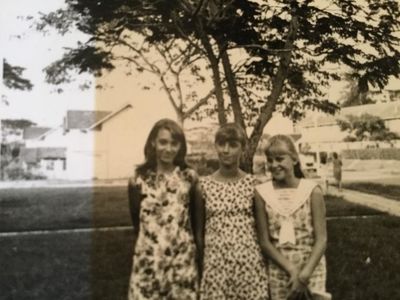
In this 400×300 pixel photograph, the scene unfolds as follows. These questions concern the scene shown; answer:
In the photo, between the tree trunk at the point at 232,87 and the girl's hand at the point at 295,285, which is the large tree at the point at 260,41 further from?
the girl's hand at the point at 295,285

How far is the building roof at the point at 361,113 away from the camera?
6.25ft

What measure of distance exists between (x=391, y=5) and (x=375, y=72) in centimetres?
27

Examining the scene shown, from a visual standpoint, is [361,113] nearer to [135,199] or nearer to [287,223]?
[287,223]

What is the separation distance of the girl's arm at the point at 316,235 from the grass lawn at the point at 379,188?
91 cm

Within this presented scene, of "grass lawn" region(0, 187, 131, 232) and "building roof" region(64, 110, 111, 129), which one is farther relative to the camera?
"grass lawn" region(0, 187, 131, 232)

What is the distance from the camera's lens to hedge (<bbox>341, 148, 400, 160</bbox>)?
197 centimetres

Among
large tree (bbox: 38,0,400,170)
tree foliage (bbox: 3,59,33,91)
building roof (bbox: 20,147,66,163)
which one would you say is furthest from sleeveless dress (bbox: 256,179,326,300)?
tree foliage (bbox: 3,59,33,91)

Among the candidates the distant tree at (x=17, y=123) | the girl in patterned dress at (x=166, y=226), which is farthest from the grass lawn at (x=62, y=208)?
the girl in patterned dress at (x=166, y=226)

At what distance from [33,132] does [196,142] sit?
544 millimetres

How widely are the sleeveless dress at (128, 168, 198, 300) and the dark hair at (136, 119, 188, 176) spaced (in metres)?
0.05

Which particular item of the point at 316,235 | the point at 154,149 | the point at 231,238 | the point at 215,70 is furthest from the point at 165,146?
the point at 215,70

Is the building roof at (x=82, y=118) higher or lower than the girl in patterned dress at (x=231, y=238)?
higher

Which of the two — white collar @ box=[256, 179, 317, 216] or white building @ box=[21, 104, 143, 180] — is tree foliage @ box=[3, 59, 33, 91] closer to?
white building @ box=[21, 104, 143, 180]

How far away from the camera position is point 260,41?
177 cm
